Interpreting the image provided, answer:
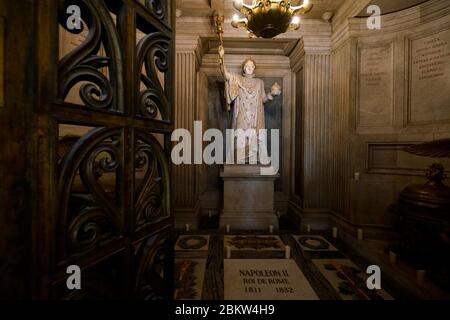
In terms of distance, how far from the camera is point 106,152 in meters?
0.72

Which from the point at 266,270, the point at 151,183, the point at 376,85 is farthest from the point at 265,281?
the point at 376,85

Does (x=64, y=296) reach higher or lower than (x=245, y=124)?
lower

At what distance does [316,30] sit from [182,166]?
12.1ft

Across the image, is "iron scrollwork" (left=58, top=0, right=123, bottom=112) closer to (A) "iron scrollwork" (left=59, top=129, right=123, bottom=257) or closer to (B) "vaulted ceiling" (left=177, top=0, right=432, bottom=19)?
(A) "iron scrollwork" (left=59, top=129, right=123, bottom=257)

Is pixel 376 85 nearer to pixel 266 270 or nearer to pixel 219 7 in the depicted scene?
pixel 219 7

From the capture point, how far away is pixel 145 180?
809 millimetres

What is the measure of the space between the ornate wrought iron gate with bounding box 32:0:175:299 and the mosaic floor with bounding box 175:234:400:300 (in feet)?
5.72

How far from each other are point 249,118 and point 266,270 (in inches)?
112

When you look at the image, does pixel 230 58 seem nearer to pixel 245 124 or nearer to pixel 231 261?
pixel 245 124

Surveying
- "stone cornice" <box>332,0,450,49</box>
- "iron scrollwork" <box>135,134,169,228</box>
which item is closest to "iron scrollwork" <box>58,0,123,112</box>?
"iron scrollwork" <box>135,134,169,228</box>

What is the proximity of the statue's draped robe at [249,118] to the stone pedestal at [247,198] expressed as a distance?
0.28 meters
